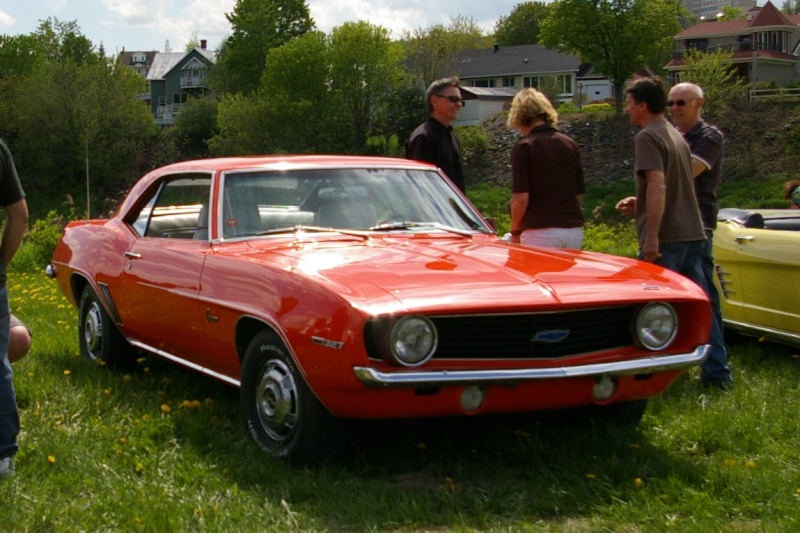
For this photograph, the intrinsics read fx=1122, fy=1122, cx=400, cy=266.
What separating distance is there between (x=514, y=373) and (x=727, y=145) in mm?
46505

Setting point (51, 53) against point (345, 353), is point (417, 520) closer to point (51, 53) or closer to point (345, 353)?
point (345, 353)

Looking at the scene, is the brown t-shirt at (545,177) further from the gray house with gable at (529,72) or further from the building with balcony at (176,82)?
the building with balcony at (176,82)

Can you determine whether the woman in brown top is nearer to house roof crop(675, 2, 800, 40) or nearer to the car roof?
the car roof

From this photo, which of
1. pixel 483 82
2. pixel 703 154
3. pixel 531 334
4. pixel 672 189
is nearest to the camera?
pixel 531 334

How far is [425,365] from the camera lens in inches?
178

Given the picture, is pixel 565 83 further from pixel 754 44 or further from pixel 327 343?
pixel 327 343

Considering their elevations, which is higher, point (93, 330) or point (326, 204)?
point (326, 204)

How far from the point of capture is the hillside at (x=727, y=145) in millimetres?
45344

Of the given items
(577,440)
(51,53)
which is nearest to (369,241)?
(577,440)

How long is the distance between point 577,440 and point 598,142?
1985 inches

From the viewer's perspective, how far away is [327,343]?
177 inches

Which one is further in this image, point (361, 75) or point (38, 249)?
point (361, 75)

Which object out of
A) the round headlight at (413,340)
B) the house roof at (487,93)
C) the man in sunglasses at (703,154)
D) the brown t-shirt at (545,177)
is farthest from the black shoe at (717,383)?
the house roof at (487,93)

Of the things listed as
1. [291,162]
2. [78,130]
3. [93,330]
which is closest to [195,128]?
[78,130]
